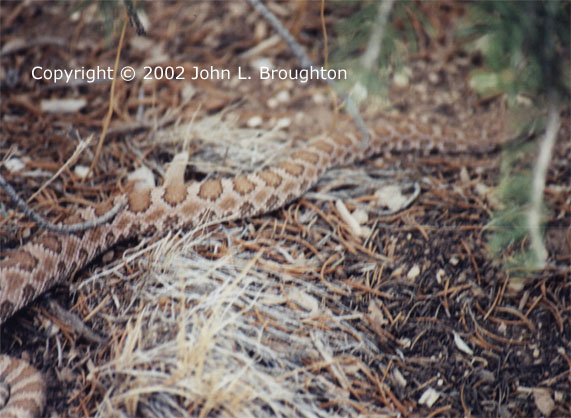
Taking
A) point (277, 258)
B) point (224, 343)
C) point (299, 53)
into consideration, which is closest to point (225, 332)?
point (224, 343)

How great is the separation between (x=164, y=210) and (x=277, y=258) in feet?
3.71

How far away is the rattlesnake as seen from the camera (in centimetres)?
403

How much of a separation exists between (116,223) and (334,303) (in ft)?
6.39

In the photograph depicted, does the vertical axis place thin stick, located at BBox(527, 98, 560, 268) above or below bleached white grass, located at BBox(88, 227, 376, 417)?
above

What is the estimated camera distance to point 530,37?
3188 mm

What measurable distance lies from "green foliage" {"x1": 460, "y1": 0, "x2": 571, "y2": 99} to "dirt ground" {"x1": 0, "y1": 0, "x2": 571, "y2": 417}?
0.82 m

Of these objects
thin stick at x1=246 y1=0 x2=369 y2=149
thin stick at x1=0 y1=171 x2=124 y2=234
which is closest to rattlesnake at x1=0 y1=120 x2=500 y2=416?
thin stick at x1=0 y1=171 x2=124 y2=234

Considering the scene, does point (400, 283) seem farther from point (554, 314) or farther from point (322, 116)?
point (322, 116)

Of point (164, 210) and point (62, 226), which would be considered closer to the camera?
point (62, 226)

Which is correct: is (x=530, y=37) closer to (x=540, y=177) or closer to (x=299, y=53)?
(x=540, y=177)

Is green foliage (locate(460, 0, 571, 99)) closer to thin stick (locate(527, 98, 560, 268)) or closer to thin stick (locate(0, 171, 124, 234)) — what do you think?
thin stick (locate(527, 98, 560, 268))

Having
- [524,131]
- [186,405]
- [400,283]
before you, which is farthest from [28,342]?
[524,131]

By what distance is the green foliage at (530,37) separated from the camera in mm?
3096

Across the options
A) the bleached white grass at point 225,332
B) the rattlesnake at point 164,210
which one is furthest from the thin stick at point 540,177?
the rattlesnake at point 164,210
